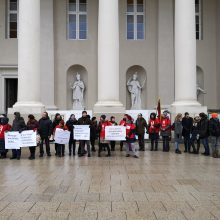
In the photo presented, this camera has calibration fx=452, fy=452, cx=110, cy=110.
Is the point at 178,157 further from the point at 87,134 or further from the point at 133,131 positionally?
the point at 87,134

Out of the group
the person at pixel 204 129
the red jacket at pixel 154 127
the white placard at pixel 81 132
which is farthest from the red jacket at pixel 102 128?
the person at pixel 204 129

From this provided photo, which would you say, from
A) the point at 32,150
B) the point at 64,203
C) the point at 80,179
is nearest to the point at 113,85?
the point at 32,150

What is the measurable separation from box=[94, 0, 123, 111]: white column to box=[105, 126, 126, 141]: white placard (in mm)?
5883

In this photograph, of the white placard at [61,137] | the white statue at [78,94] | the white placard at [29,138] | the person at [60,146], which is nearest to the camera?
the white placard at [29,138]

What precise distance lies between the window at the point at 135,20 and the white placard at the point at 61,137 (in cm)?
1339

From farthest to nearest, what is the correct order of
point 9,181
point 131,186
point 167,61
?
point 167,61 → point 9,181 → point 131,186

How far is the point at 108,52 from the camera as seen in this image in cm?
2270

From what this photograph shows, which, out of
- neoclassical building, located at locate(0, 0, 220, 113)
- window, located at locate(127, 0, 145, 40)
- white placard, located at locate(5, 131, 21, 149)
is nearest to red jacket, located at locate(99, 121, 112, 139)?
white placard, located at locate(5, 131, 21, 149)

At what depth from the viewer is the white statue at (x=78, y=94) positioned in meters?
28.4

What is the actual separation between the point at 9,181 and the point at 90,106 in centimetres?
1757

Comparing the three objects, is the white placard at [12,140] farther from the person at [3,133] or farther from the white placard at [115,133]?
the white placard at [115,133]

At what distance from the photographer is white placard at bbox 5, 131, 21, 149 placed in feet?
52.9

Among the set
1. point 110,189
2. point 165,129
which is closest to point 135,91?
point 165,129

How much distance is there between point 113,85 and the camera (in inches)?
902
